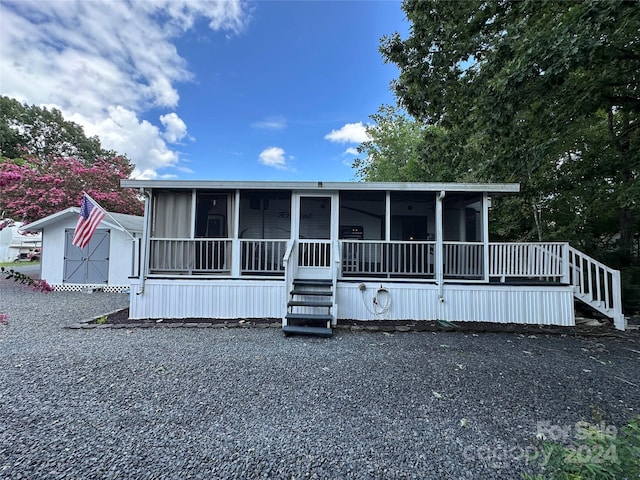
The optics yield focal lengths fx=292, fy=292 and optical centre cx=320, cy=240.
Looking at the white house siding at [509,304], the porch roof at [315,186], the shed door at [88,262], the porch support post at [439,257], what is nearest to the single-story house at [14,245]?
the shed door at [88,262]

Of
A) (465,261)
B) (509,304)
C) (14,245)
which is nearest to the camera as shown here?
(509,304)

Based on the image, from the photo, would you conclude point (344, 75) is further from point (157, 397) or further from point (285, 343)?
point (157, 397)

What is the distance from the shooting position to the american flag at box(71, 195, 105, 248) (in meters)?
5.40

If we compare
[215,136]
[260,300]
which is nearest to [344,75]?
[215,136]

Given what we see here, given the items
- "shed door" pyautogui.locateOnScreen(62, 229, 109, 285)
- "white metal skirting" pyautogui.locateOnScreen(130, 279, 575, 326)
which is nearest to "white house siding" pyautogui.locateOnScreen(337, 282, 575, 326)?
"white metal skirting" pyautogui.locateOnScreen(130, 279, 575, 326)

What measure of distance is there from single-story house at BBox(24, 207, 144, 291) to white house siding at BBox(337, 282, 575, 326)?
8.11 metres

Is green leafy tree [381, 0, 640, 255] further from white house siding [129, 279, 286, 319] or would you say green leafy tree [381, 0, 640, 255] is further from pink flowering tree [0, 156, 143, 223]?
pink flowering tree [0, 156, 143, 223]

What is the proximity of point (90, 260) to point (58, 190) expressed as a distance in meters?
5.39

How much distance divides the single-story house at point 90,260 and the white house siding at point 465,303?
8.11 m

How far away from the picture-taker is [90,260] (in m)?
9.95

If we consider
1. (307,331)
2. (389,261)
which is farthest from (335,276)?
(389,261)

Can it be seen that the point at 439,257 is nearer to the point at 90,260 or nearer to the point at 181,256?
the point at 181,256

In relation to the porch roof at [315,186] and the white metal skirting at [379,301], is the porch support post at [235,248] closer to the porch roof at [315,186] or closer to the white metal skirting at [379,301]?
the white metal skirting at [379,301]

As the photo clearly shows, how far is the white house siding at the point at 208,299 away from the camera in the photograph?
20.1ft
